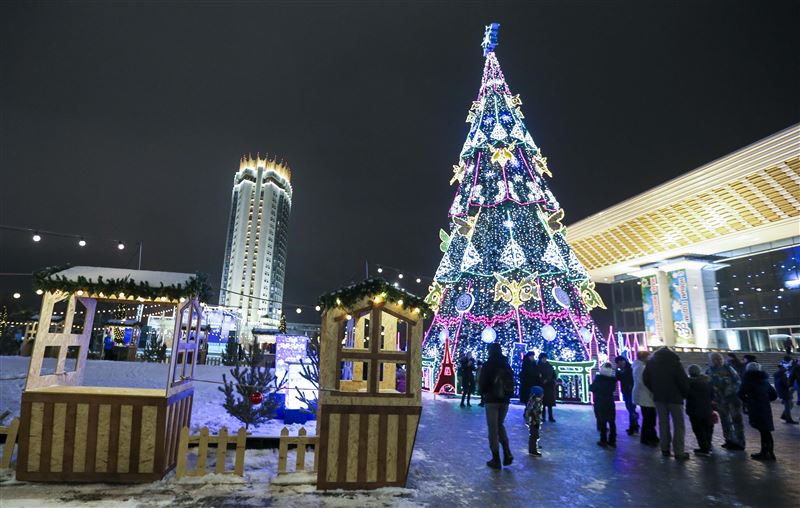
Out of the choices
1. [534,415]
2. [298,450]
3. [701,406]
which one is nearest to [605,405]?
[701,406]

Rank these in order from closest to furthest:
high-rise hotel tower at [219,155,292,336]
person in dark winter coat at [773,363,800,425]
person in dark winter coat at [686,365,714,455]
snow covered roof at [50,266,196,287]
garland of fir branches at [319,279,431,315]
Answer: garland of fir branches at [319,279,431,315] → snow covered roof at [50,266,196,287] → person in dark winter coat at [686,365,714,455] → person in dark winter coat at [773,363,800,425] → high-rise hotel tower at [219,155,292,336]

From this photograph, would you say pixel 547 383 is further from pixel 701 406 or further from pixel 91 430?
pixel 91 430

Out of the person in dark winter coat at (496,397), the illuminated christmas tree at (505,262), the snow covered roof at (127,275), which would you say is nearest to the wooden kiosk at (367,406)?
the person in dark winter coat at (496,397)

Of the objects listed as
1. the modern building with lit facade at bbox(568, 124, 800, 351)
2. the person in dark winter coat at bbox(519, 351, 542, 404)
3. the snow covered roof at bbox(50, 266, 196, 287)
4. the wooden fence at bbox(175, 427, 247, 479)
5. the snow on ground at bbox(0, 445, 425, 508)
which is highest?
the modern building with lit facade at bbox(568, 124, 800, 351)

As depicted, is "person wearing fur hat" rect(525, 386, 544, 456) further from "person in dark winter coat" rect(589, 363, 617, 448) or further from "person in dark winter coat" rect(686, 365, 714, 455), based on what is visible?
"person in dark winter coat" rect(686, 365, 714, 455)

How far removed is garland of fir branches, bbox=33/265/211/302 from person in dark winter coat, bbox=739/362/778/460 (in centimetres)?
905

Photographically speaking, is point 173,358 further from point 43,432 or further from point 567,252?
point 567,252

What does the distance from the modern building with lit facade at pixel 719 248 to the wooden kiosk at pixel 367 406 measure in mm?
20564

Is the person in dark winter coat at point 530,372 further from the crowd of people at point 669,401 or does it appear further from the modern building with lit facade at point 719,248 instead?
the modern building with lit facade at point 719,248

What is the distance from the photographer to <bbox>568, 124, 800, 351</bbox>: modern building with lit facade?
65.5ft

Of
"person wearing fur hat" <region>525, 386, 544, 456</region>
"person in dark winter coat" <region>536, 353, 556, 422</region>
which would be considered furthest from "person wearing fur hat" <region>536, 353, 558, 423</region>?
"person wearing fur hat" <region>525, 386, 544, 456</region>

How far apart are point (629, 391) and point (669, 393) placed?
8.83 feet

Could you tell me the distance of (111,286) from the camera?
6.08 metres

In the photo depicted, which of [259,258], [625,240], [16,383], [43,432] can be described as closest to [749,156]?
[625,240]
